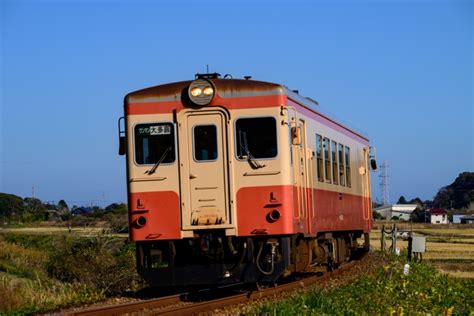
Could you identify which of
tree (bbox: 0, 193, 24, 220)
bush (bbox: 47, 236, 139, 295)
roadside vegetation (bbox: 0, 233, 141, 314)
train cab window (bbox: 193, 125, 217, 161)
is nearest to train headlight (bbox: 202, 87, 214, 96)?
train cab window (bbox: 193, 125, 217, 161)

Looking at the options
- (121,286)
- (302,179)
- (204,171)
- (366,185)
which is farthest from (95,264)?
(366,185)

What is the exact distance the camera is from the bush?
18.7 m

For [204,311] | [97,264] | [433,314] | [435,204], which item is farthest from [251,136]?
[435,204]

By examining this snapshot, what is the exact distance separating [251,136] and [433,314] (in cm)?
416

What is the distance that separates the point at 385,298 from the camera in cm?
1269

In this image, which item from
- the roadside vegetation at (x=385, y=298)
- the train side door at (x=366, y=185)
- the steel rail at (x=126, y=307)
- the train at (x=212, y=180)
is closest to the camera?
the roadside vegetation at (x=385, y=298)

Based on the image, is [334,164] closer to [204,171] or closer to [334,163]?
[334,163]

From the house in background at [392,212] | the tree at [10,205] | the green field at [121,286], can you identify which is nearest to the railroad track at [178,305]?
the green field at [121,286]

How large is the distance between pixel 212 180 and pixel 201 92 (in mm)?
1393

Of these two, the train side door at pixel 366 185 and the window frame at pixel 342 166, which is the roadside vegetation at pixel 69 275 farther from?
the train side door at pixel 366 185

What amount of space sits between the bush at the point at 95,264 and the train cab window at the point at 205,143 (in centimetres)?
471

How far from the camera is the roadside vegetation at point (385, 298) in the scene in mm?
11050

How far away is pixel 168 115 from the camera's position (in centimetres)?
1419

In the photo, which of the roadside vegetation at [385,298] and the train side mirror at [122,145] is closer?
the roadside vegetation at [385,298]
